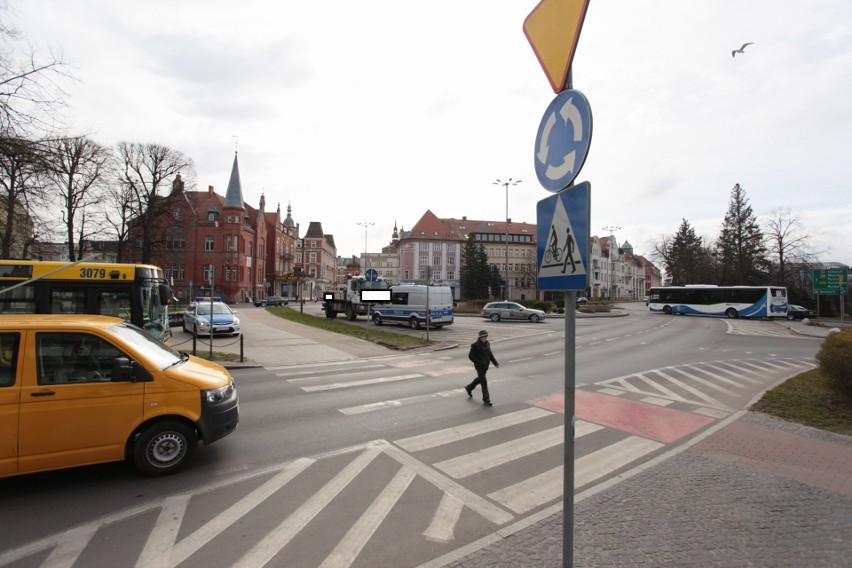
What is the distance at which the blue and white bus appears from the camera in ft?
124

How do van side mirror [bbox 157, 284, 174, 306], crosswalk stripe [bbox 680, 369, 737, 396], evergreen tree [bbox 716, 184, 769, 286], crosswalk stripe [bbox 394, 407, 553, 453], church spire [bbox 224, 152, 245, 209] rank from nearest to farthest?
1. crosswalk stripe [bbox 394, 407, 553, 453]
2. crosswalk stripe [bbox 680, 369, 737, 396]
3. van side mirror [bbox 157, 284, 174, 306]
4. evergreen tree [bbox 716, 184, 769, 286]
5. church spire [bbox 224, 152, 245, 209]

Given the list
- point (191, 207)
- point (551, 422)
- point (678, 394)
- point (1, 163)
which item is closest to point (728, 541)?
point (551, 422)

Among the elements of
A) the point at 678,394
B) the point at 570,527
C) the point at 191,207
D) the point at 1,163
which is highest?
the point at 191,207

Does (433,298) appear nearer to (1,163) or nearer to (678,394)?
(678,394)

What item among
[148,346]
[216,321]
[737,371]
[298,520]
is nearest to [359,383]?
[148,346]

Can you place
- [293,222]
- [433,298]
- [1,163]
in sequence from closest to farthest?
[1,163] < [433,298] < [293,222]

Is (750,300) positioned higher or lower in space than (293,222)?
lower

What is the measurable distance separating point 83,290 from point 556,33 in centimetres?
1281

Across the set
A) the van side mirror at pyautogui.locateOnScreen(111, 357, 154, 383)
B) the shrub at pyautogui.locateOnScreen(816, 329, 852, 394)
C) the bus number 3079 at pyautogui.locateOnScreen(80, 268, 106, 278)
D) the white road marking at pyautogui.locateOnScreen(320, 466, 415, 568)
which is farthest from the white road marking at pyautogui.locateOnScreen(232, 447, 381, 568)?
the bus number 3079 at pyautogui.locateOnScreen(80, 268, 106, 278)

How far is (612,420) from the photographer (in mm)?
7348

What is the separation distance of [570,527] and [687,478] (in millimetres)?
3459

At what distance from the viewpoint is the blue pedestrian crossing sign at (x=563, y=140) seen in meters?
2.41

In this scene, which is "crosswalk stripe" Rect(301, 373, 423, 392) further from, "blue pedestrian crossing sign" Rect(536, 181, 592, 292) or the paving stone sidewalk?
"blue pedestrian crossing sign" Rect(536, 181, 592, 292)

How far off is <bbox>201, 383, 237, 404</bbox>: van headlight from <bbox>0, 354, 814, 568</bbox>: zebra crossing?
94 centimetres
